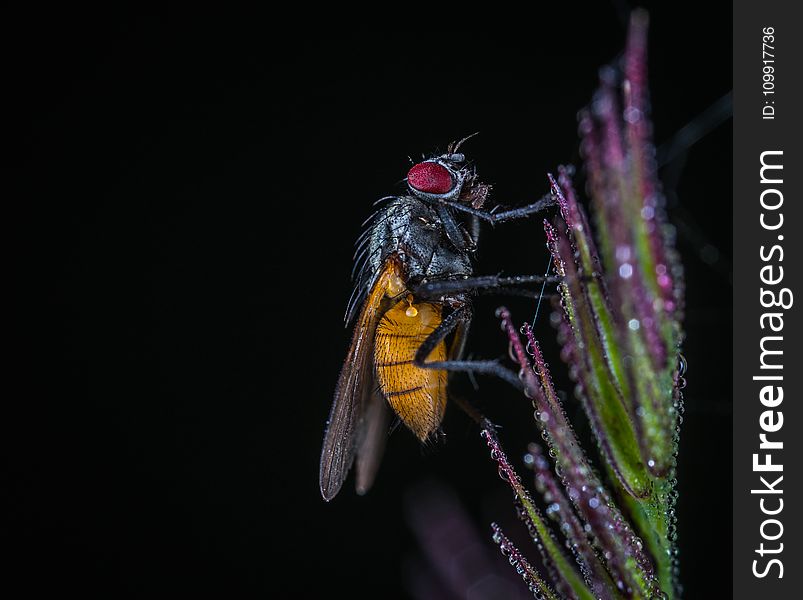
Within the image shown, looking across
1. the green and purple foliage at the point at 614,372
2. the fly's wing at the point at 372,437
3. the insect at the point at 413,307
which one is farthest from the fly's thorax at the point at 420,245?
the green and purple foliage at the point at 614,372

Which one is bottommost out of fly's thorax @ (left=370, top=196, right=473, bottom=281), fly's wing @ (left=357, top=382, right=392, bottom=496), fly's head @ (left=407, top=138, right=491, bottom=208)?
fly's wing @ (left=357, top=382, right=392, bottom=496)

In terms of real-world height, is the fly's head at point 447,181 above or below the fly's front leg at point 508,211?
above

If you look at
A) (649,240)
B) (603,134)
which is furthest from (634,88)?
(649,240)

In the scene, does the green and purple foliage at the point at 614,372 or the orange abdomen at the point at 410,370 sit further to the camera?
the orange abdomen at the point at 410,370

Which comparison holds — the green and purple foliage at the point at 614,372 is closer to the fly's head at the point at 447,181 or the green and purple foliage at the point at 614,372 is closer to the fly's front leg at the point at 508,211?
the fly's front leg at the point at 508,211

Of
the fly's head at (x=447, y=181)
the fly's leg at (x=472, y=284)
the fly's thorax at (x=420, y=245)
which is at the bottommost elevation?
the fly's leg at (x=472, y=284)

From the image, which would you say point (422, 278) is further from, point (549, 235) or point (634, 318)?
point (634, 318)

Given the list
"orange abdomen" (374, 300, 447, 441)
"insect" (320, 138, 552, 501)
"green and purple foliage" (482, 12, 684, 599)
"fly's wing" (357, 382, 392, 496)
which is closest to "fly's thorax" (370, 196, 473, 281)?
"insect" (320, 138, 552, 501)

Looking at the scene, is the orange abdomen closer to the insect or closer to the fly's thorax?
the insect

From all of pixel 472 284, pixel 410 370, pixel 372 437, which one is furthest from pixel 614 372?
pixel 372 437
